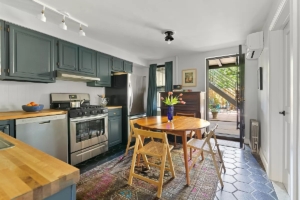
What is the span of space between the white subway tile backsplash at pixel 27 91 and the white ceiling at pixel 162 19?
1.11 metres

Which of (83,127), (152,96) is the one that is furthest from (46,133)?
(152,96)

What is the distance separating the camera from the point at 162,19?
2385 mm

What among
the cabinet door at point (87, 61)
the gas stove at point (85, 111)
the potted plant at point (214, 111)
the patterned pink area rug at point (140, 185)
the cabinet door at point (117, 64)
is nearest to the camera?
the patterned pink area rug at point (140, 185)

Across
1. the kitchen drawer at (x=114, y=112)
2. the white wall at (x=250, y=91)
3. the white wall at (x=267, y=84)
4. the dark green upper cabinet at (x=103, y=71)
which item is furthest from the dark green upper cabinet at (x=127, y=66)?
the white wall at (x=267, y=84)

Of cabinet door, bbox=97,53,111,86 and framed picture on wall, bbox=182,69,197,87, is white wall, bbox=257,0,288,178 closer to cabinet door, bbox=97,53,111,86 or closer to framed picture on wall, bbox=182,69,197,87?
framed picture on wall, bbox=182,69,197,87

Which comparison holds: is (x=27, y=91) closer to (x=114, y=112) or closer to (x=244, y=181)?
(x=114, y=112)

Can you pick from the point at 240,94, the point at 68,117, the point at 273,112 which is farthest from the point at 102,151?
the point at 240,94

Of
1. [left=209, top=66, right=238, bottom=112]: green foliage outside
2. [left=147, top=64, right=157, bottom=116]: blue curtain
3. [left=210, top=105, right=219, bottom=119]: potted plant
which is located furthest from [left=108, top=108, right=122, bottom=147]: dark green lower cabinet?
[left=210, top=105, right=219, bottom=119]: potted plant

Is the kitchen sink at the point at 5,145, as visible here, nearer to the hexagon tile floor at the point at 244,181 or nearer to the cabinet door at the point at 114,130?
the hexagon tile floor at the point at 244,181

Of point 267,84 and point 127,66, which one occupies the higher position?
point 127,66

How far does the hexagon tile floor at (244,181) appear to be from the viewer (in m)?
1.71

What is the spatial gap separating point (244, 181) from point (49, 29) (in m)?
3.79

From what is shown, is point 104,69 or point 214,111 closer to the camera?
point 104,69

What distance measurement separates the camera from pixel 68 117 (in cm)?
246
